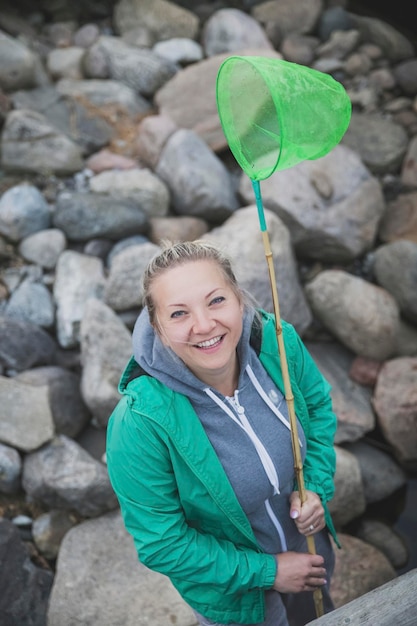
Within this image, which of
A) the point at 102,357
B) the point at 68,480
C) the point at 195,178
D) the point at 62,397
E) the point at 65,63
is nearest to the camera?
the point at 68,480

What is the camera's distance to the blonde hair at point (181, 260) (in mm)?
2004

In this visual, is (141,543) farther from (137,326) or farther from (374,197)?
(374,197)

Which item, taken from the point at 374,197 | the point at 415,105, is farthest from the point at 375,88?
the point at 374,197

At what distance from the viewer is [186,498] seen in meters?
2.01

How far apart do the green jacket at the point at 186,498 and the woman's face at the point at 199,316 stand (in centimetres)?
14

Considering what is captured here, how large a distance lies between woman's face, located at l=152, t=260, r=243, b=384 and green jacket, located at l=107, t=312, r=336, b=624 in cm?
14

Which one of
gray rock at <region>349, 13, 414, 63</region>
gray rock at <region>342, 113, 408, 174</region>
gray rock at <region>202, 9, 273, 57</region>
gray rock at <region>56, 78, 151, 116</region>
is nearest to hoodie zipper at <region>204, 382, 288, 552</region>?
gray rock at <region>342, 113, 408, 174</region>

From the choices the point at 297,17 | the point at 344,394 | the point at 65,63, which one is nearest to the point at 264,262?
the point at 344,394

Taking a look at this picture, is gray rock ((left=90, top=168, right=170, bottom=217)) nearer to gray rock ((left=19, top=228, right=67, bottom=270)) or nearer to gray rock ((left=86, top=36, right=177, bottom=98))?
gray rock ((left=19, top=228, right=67, bottom=270))

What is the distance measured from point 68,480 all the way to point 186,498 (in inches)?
83.8

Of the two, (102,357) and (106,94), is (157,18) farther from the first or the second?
(102,357)

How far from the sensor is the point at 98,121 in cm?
686

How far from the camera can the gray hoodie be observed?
198cm

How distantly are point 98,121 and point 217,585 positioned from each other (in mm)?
5724
